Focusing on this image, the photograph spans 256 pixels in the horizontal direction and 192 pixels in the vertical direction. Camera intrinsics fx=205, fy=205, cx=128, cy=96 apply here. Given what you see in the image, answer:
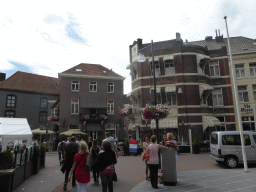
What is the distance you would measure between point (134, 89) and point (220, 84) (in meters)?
9.92

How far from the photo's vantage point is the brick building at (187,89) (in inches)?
848

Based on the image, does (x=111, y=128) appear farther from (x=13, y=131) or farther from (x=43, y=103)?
(x=13, y=131)

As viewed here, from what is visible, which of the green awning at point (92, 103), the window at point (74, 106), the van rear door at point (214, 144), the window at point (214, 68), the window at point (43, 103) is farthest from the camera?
the window at point (43, 103)

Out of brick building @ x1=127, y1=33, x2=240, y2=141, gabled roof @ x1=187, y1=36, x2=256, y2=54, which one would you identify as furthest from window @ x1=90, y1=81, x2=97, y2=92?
gabled roof @ x1=187, y1=36, x2=256, y2=54

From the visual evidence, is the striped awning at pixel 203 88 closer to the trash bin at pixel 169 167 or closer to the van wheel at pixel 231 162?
the van wheel at pixel 231 162

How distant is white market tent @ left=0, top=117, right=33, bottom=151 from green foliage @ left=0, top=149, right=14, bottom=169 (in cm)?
556

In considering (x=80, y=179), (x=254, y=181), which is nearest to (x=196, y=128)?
(x=254, y=181)

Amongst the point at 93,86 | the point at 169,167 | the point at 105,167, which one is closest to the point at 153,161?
the point at 169,167

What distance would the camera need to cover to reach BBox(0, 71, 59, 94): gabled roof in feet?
126

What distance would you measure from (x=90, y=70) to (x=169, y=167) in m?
27.0

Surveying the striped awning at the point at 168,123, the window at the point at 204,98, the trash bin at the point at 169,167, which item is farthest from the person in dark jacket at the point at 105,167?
the window at the point at 204,98

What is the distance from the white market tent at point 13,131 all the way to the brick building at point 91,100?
576 inches

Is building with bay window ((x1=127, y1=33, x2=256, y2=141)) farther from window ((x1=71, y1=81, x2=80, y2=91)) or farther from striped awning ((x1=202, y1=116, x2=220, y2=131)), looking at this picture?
window ((x1=71, y1=81, x2=80, y2=91))

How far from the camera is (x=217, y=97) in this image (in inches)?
922
